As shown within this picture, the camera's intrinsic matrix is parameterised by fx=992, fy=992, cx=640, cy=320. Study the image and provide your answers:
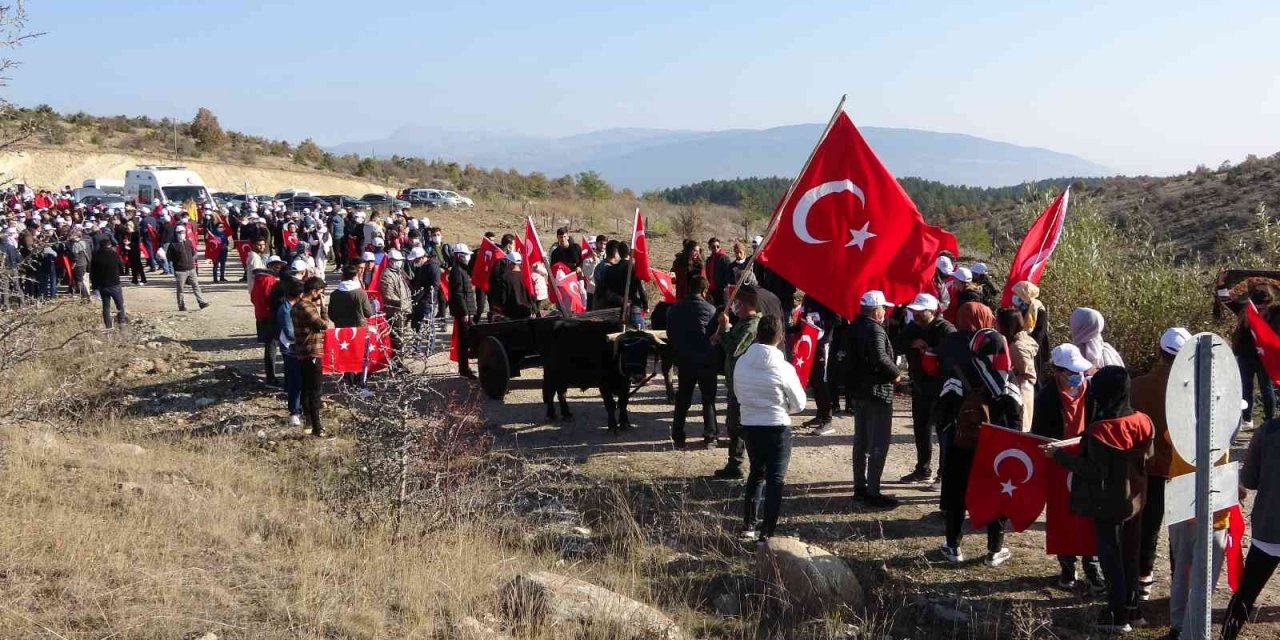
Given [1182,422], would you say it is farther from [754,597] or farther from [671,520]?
[671,520]

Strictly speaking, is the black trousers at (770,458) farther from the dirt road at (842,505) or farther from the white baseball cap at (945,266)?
the white baseball cap at (945,266)

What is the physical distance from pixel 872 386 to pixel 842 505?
111cm

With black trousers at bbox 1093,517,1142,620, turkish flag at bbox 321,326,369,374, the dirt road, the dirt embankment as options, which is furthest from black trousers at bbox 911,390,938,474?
the dirt embankment

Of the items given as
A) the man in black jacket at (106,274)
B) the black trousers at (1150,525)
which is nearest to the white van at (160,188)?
the man in black jacket at (106,274)

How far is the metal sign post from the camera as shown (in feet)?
11.5

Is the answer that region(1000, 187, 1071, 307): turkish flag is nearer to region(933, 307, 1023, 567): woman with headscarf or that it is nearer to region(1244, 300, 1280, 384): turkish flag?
region(1244, 300, 1280, 384): turkish flag

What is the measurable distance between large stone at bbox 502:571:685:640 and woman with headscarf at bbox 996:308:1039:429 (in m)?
3.16

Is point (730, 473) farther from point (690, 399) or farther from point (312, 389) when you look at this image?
point (312, 389)

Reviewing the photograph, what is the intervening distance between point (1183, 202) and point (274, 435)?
35742 mm

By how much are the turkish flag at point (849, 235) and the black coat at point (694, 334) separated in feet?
4.59

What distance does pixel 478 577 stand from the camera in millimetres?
6270

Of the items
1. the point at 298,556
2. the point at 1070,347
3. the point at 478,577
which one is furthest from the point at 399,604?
the point at 1070,347

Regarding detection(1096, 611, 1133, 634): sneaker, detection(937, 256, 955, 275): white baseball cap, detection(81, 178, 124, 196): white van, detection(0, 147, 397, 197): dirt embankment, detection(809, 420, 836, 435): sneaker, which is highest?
detection(0, 147, 397, 197): dirt embankment

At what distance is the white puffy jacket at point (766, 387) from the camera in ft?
22.3
